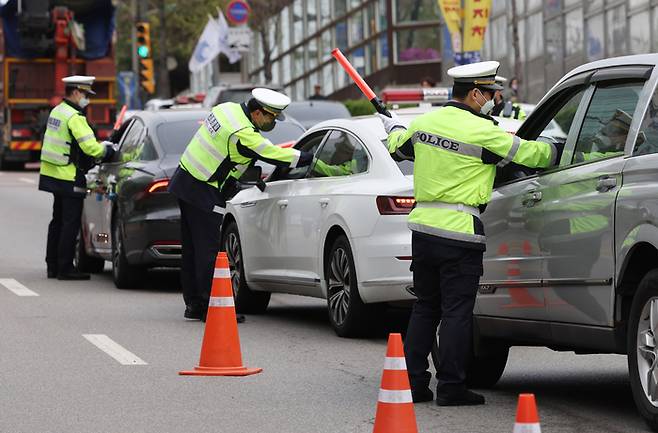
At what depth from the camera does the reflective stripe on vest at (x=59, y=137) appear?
17.0 meters

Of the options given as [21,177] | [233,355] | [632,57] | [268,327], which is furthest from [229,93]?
[632,57]

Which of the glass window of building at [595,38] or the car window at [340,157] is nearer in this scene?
the car window at [340,157]

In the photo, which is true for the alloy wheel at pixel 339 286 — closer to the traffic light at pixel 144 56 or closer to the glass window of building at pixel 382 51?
the traffic light at pixel 144 56

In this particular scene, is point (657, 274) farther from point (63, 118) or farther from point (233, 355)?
point (63, 118)

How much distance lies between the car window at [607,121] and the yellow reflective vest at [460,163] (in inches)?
10.4

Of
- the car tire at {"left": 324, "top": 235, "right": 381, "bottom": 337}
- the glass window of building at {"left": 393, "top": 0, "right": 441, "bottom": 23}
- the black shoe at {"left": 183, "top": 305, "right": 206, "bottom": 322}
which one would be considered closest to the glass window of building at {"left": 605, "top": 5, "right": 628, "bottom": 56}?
the glass window of building at {"left": 393, "top": 0, "right": 441, "bottom": 23}

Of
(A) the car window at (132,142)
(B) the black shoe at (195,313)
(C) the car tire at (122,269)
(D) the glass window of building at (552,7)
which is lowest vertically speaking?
(B) the black shoe at (195,313)

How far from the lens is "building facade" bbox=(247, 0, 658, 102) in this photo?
37.3m

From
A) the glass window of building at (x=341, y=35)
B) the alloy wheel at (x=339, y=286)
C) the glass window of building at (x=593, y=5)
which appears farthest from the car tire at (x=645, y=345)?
the glass window of building at (x=341, y=35)

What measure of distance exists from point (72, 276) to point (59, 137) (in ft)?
4.62

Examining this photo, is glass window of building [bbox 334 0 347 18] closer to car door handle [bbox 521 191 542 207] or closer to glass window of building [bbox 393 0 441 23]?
glass window of building [bbox 393 0 441 23]

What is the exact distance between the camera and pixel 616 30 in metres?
36.7

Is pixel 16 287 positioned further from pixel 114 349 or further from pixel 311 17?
pixel 311 17

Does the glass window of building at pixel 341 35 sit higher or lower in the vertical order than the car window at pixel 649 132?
higher
